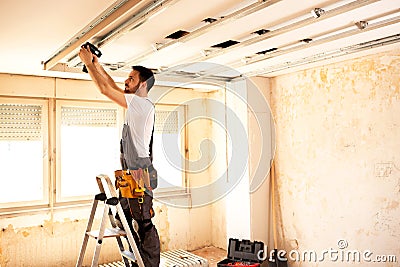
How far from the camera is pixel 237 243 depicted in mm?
4258

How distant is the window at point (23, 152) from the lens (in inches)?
152

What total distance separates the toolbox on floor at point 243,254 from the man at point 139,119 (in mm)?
1481

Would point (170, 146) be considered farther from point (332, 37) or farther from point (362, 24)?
point (362, 24)

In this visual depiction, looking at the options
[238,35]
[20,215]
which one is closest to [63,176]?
[20,215]

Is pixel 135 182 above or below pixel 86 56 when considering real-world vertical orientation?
below

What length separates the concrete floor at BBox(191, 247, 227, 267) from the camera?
4.59m

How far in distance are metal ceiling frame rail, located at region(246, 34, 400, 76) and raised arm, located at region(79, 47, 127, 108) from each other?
6.16 ft

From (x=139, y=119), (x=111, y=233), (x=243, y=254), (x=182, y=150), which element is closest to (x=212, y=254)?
(x=243, y=254)

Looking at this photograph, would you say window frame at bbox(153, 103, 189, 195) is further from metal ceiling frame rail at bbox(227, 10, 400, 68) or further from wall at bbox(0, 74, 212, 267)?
metal ceiling frame rail at bbox(227, 10, 400, 68)

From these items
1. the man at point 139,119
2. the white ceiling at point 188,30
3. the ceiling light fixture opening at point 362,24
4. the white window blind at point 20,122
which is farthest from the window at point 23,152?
the ceiling light fixture opening at point 362,24

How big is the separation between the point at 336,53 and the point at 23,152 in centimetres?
319

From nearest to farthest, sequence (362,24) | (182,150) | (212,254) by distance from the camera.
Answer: (362,24) → (212,254) → (182,150)

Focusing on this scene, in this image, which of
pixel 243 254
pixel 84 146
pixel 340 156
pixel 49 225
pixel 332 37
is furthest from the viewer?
pixel 84 146

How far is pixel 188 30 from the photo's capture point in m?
2.63
